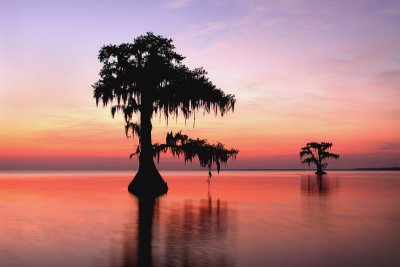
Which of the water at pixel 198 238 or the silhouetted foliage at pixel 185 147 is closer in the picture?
the water at pixel 198 238

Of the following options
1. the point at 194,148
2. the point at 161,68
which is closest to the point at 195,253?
the point at 161,68

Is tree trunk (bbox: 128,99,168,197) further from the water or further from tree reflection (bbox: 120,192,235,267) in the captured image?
tree reflection (bbox: 120,192,235,267)

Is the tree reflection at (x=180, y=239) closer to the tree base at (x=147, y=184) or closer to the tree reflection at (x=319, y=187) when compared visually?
the tree base at (x=147, y=184)

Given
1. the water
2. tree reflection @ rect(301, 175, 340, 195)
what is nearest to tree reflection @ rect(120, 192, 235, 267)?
the water

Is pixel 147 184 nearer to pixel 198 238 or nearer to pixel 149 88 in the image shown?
pixel 149 88

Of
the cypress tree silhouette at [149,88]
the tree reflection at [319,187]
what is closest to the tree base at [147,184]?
the cypress tree silhouette at [149,88]

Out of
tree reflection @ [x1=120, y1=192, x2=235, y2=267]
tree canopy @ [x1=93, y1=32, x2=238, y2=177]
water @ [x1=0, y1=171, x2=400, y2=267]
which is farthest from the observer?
tree canopy @ [x1=93, y1=32, x2=238, y2=177]

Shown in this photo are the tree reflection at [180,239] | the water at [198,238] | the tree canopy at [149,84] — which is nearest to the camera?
the tree reflection at [180,239]

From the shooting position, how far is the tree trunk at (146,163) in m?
38.0

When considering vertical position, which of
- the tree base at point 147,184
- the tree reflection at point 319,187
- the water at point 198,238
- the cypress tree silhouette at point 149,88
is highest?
the cypress tree silhouette at point 149,88

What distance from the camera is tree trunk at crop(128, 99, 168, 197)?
38000 mm

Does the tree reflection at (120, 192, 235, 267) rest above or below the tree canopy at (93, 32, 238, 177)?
below

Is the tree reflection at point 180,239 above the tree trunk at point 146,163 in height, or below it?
below

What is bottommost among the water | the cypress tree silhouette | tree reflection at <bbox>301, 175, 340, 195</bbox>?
tree reflection at <bbox>301, 175, 340, 195</bbox>
